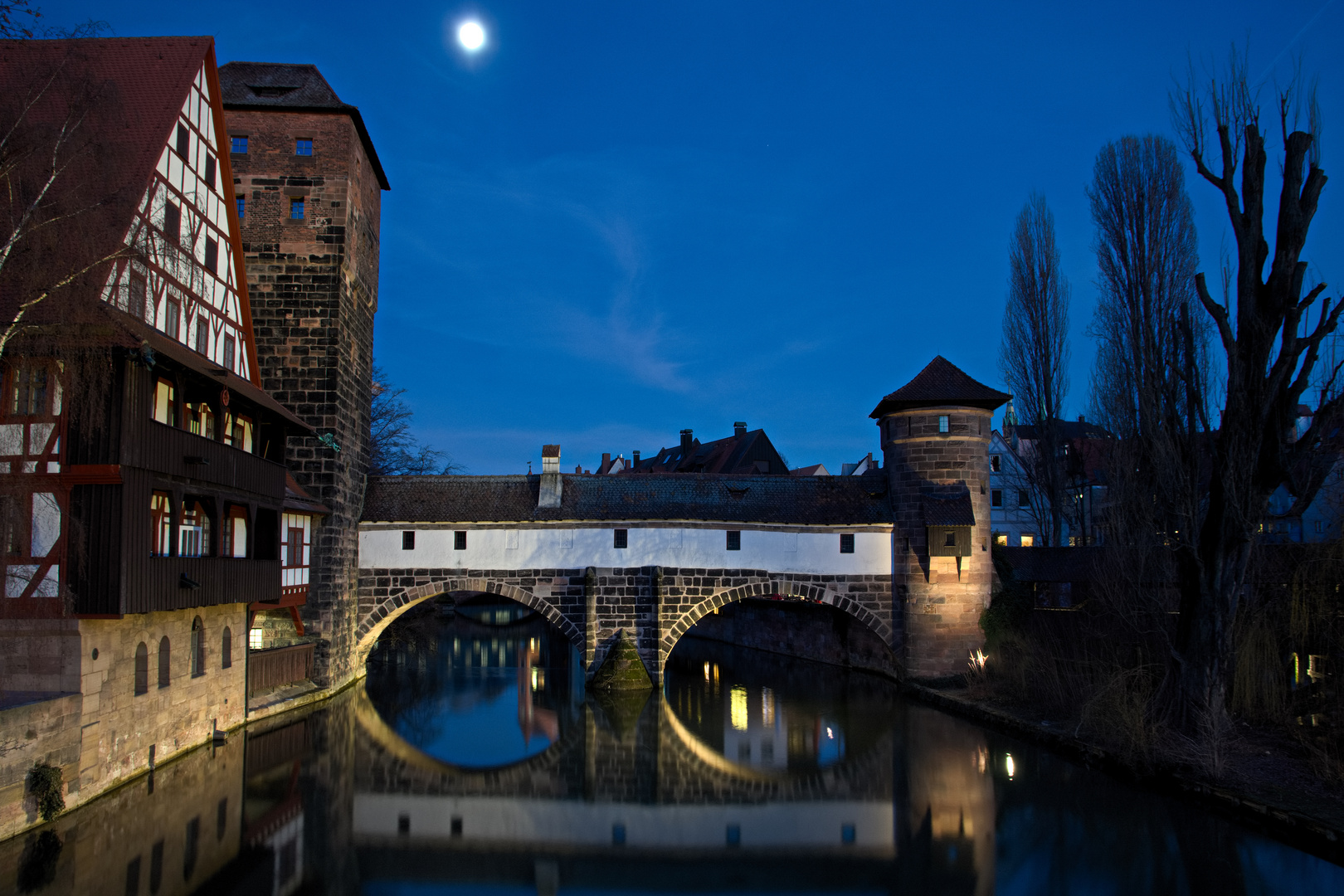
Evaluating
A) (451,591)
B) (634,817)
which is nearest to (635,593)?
(451,591)

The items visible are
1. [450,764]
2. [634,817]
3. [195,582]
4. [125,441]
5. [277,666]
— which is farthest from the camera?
[277,666]

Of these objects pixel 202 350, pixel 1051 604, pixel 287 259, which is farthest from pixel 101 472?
pixel 1051 604

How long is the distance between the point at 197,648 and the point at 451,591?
830cm

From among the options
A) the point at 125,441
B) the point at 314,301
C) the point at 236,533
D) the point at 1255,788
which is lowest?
the point at 1255,788

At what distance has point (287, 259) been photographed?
22000mm

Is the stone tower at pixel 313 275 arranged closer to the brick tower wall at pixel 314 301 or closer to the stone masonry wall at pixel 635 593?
the brick tower wall at pixel 314 301

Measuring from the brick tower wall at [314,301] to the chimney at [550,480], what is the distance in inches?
187

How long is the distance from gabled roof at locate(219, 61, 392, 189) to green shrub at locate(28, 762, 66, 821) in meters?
16.3

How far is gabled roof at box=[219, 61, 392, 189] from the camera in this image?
22.3m

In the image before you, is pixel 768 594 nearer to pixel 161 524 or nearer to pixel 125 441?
pixel 161 524

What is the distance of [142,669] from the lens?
44.0 feet

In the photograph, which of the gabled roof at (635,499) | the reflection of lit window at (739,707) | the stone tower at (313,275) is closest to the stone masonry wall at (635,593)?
the stone tower at (313,275)

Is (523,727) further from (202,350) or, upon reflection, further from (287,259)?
(287,259)

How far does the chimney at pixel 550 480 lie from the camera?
24.1 metres
